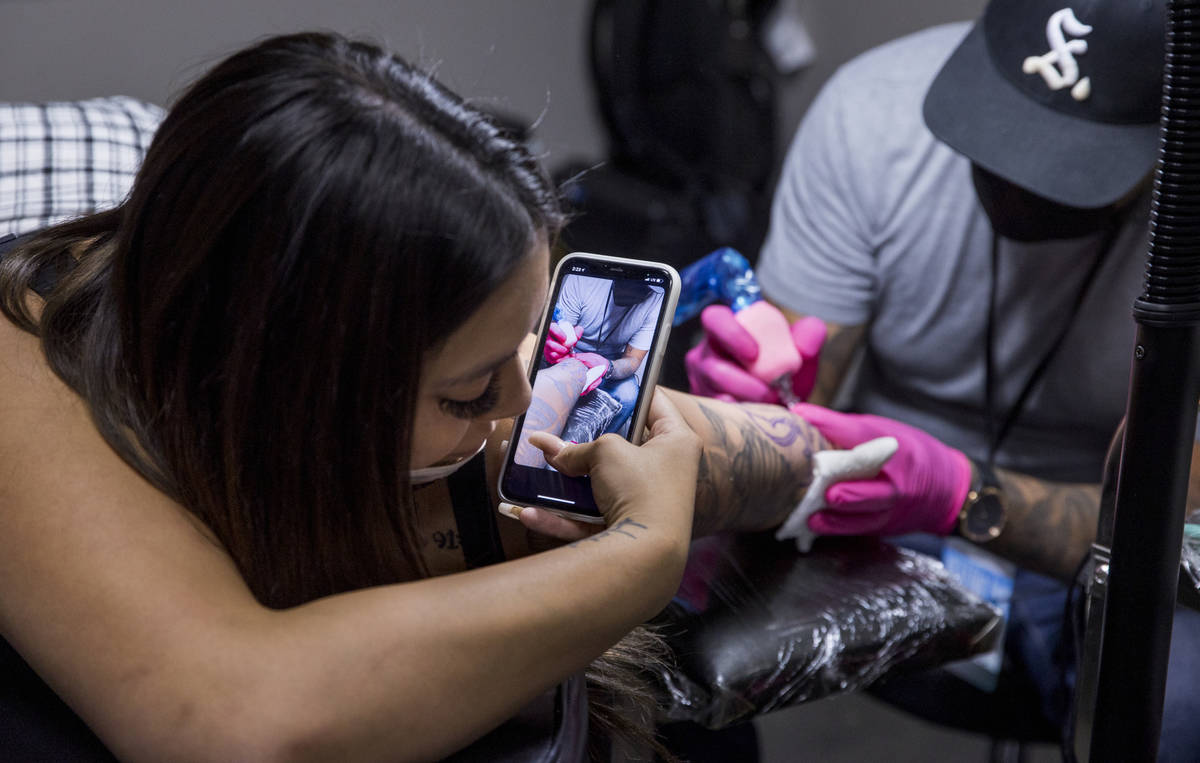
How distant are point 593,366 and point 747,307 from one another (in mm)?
355

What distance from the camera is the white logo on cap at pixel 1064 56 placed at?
3.21ft

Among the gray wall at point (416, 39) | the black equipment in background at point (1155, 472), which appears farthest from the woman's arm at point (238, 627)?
the gray wall at point (416, 39)

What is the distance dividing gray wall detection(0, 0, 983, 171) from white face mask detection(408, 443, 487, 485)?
91 centimetres

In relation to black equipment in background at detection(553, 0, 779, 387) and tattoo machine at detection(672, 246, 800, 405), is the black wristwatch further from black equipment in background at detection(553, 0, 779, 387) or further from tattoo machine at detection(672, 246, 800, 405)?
black equipment in background at detection(553, 0, 779, 387)

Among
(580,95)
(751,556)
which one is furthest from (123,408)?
(580,95)

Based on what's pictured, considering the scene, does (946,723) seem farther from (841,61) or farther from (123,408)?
(841,61)

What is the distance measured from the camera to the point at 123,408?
2.09ft

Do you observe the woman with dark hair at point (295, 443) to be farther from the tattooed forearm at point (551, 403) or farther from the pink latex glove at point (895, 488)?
the pink latex glove at point (895, 488)

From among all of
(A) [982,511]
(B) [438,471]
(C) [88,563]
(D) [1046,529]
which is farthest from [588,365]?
(D) [1046,529]

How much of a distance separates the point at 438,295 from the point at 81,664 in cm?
28

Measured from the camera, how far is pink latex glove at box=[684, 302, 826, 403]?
108 cm

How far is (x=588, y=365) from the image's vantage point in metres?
0.80

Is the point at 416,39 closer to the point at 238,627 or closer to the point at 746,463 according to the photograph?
the point at 746,463

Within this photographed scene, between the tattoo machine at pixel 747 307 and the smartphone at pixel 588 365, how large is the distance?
0.89 feet
